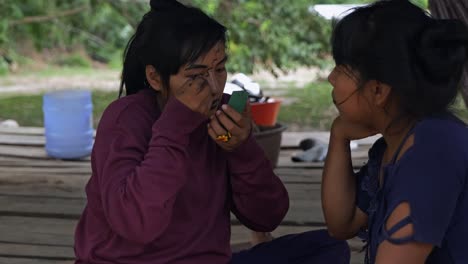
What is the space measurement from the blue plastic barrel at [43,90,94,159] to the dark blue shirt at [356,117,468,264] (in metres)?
3.03

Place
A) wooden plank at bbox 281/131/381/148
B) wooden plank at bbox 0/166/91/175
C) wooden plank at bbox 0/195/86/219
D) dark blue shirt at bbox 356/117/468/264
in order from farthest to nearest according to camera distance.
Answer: wooden plank at bbox 281/131/381/148 → wooden plank at bbox 0/166/91/175 → wooden plank at bbox 0/195/86/219 → dark blue shirt at bbox 356/117/468/264

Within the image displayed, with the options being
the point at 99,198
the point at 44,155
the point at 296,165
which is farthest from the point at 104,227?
the point at 44,155

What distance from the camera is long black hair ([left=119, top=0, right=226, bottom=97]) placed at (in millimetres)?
1508

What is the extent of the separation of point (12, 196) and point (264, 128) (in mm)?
1178

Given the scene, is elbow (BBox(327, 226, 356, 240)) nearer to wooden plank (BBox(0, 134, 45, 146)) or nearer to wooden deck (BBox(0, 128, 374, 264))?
wooden deck (BBox(0, 128, 374, 264))

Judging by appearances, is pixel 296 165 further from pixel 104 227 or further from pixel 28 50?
pixel 28 50

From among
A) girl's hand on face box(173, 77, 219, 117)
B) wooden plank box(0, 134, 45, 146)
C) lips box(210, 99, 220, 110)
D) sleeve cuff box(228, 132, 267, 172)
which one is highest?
girl's hand on face box(173, 77, 219, 117)

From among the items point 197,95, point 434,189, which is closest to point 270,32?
point 197,95

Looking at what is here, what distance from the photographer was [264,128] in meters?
3.52

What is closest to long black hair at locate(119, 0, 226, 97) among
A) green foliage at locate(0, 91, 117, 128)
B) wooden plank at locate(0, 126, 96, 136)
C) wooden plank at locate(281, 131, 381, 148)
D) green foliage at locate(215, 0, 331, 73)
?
wooden plank at locate(281, 131, 381, 148)

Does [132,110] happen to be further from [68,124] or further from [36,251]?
[68,124]

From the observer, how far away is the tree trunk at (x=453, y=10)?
2307mm

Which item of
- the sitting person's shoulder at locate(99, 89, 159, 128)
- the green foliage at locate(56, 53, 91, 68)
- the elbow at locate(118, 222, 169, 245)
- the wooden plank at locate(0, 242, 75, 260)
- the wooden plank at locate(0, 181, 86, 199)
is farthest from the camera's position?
the green foliage at locate(56, 53, 91, 68)

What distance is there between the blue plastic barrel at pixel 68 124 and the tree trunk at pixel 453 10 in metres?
2.30
